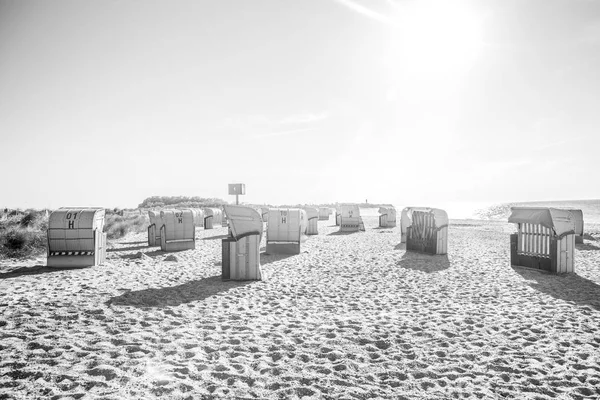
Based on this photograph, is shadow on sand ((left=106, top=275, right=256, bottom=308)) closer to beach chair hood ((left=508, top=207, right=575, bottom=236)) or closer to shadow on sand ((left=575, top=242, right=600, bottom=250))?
beach chair hood ((left=508, top=207, right=575, bottom=236))

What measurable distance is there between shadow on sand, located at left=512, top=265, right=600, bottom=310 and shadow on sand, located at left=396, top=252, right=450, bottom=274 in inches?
103

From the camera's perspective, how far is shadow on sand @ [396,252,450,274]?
1252cm

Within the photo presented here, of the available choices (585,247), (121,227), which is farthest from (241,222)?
(585,247)

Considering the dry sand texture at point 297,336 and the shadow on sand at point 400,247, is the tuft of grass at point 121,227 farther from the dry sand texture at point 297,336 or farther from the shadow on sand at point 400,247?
the shadow on sand at point 400,247

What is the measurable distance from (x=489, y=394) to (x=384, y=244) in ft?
51.6

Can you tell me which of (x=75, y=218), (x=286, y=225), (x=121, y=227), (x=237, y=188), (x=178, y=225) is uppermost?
A: (x=237, y=188)

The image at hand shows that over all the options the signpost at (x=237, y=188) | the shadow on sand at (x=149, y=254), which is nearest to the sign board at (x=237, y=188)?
the signpost at (x=237, y=188)

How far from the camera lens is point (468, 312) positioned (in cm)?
736

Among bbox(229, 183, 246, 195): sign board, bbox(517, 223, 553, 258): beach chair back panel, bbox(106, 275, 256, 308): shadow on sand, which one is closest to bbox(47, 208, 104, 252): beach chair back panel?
bbox(106, 275, 256, 308): shadow on sand

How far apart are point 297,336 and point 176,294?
4.09 metres

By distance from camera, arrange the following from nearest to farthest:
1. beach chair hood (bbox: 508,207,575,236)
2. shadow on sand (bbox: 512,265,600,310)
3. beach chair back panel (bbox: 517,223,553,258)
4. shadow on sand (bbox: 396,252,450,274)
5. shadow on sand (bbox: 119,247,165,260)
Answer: shadow on sand (bbox: 512,265,600,310) → beach chair hood (bbox: 508,207,575,236) → beach chair back panel (bbox: 517,223,553,258) → shadow on sand (bbox: 396,252,450,274) → shadow on sand (bbox: 119,247,165,260)

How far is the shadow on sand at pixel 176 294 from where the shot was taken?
305 inches

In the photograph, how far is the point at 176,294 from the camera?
8641 mm

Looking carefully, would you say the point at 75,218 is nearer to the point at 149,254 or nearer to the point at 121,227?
the point at 149,254
